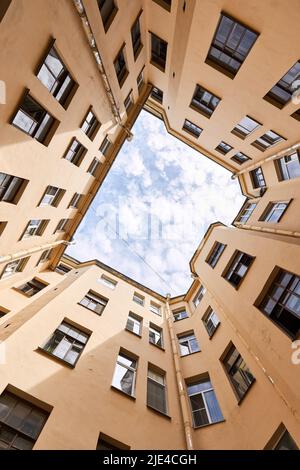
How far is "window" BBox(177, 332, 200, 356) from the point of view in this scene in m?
16.2

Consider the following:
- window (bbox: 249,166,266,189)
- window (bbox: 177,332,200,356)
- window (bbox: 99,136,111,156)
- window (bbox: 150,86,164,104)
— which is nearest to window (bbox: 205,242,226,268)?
window (bbox: 177,332,200,356)

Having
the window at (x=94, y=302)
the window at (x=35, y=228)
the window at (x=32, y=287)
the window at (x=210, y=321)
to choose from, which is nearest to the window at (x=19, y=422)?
the window at (x=94, y=302)

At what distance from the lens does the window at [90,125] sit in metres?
12.5

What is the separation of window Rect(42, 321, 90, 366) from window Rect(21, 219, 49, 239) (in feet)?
16.1

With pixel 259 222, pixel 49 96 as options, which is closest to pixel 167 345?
pixel 259 222

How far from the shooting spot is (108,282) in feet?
65.2

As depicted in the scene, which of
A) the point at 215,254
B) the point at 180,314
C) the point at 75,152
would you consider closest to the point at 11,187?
the point at 75,152

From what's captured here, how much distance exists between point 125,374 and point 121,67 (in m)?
15.3

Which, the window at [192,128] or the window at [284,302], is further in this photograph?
the window at [192,128]

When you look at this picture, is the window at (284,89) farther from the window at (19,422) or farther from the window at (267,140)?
the window at (19,422)

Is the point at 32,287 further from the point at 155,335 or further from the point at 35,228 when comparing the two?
the point at 155,335

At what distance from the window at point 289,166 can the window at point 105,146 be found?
10560 mm

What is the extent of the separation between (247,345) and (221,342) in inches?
114

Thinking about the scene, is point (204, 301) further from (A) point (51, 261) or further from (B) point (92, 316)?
(A) point (51, 261)
